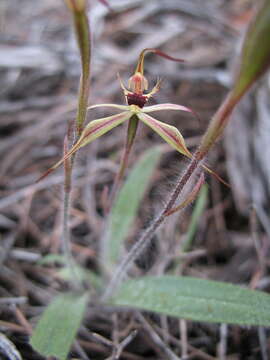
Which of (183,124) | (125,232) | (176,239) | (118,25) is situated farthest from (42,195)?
(118,25)

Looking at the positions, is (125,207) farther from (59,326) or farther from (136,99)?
(136,99)

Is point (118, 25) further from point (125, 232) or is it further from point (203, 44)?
point (125, 232)

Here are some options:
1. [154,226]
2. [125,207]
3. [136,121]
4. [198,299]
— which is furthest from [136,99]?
[125,207]

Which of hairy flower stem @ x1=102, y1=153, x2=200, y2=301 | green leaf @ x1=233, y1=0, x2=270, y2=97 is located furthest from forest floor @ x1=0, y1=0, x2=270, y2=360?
green leaf @ x1=233, y1=0, x2=270, y2=97

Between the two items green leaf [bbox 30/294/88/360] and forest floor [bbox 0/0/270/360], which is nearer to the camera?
green leaf [bbox 30/294/88/360]

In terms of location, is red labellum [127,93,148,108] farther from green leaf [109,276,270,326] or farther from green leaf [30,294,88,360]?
green leaf [30,294,88,360]

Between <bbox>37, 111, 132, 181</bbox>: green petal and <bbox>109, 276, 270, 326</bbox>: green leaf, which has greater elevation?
<bbox>37, 111, 132, 181</bbox>: green petal

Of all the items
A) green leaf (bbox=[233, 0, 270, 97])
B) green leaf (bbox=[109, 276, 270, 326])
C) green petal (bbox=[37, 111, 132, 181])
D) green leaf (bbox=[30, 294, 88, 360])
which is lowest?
green leaf (bbox=[30, 294, 88, 360])
